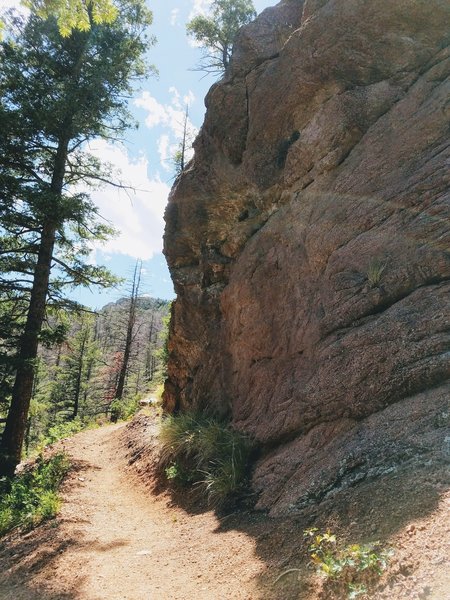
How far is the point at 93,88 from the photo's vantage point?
10.8m

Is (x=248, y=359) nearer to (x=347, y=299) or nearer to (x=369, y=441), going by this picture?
(x=347, y=299)

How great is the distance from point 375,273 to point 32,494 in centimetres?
709

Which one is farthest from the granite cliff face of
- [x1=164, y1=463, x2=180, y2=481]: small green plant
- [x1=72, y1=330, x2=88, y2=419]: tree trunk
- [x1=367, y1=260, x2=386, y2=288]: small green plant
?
[x1=72, y1=330, x2=88, y2=419]: tree trunk

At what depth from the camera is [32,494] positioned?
7.59 m

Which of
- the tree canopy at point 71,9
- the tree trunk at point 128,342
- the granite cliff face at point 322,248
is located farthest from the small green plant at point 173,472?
the tree trunk at point 128,342

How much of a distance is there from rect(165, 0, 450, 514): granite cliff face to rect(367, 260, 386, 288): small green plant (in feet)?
0.06

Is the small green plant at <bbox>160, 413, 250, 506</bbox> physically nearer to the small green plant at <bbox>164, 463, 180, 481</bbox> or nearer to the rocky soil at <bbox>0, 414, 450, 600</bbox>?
the small green plant at <bbox>164, 463, 180, 481</bbox>

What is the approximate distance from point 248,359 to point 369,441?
13.4 feet

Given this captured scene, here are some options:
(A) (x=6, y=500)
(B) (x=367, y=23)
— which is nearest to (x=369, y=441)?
(A) (x=6, y=500)

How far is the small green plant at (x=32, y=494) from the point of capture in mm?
6703

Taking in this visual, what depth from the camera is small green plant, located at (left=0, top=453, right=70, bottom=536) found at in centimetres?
670

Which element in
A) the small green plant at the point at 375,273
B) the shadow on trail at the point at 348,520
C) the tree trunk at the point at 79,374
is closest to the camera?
the shadow on trail at the point at 348,520

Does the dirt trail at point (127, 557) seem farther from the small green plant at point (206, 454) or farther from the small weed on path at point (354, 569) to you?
the small weed on path at point (354, 569)

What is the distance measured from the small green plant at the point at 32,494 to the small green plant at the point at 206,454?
213 centimetres
